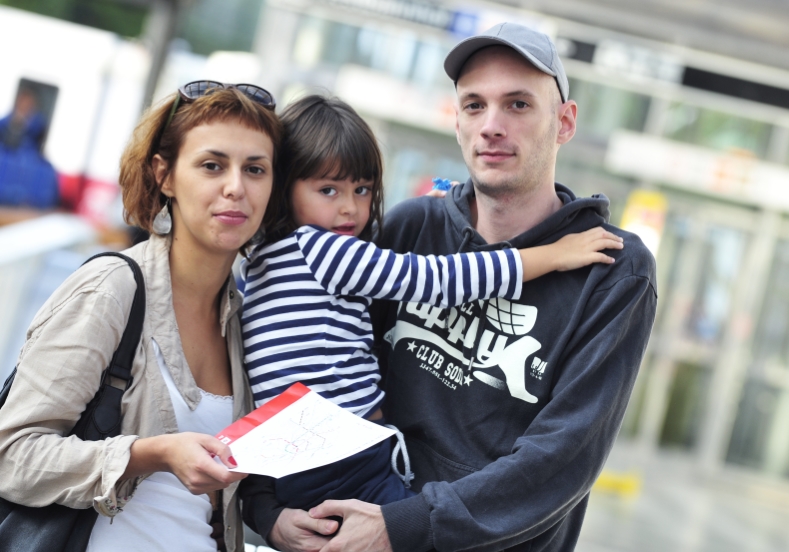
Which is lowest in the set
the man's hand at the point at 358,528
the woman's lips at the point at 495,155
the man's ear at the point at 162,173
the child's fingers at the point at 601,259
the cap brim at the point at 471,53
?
the man's hand at the point at 358,528

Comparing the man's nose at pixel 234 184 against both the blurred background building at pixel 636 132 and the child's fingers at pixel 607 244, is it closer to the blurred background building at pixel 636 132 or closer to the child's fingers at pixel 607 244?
the child's fingers at pixel 607 244

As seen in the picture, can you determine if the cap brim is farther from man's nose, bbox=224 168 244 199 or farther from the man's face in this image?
man's nose, bbox=224 168 244 199

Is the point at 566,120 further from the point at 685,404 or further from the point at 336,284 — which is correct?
the point at 685,404

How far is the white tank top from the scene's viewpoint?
2.06 meters

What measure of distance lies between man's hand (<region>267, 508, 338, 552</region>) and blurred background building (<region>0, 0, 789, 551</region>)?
6.23 meters

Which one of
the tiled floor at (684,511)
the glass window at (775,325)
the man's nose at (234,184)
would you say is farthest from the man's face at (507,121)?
the glass window at (775,325)

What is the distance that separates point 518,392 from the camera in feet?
7.37

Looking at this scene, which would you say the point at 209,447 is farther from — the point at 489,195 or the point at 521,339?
the point at 489,195

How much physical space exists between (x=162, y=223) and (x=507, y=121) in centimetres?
102

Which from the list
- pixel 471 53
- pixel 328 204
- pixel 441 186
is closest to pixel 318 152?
pixel 328 204

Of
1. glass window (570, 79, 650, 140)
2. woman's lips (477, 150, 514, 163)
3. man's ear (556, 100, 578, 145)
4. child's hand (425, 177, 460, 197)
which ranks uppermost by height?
glass window (570, 79, 650, 140)

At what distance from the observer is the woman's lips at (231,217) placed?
7.16 ft

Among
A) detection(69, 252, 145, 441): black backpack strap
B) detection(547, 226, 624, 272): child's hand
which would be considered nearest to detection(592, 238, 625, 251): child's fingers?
detection(547, 226, 624, 272): child's hand

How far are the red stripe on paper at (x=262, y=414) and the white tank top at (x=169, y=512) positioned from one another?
15cm
